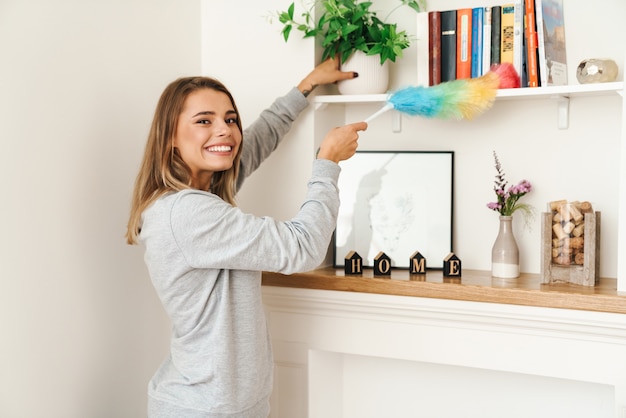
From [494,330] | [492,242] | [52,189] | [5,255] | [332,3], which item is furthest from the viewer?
[492,242]

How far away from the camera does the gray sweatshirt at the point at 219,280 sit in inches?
59.7

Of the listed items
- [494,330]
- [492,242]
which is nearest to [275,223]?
[494,330]

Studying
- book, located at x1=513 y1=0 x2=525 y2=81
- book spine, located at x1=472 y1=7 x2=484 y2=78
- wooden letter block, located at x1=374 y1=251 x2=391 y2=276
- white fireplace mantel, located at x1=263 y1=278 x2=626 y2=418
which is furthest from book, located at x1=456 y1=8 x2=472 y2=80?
white fireplace mantel, located at x1=263 y1=278 x2=626 y2=418

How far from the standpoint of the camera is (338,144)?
1.70 meters

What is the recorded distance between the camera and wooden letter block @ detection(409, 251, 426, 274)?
204cm

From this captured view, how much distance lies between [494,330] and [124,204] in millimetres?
1076

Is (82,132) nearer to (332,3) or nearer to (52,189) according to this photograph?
(52,189)

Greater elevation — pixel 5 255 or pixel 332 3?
pixel 332 3

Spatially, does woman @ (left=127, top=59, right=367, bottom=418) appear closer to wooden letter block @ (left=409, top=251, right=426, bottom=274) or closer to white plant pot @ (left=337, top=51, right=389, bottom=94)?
white plant pot @ (left=337, top=51, right=389, bottom=94)

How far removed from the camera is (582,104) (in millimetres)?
2008

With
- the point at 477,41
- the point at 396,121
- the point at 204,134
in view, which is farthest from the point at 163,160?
the point at 477,41

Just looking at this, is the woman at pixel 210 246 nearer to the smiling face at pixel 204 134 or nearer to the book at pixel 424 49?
the smiling face at pixel 204 134

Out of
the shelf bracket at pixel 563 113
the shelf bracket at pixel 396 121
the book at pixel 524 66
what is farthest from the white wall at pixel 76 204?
the shelf bracket at pixel 563 113

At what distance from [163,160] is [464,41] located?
961 millimetres
